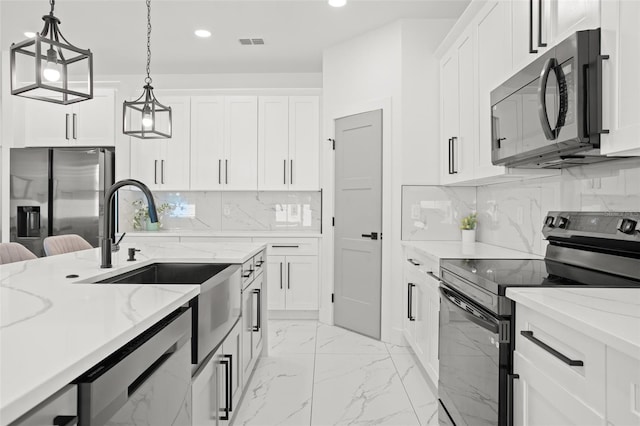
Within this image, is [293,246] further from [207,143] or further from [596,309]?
[596,309]

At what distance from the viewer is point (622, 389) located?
97 centimetres

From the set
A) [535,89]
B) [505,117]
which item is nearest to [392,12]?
[505,117]

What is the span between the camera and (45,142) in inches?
197

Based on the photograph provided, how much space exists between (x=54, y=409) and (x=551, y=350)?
1.24 m

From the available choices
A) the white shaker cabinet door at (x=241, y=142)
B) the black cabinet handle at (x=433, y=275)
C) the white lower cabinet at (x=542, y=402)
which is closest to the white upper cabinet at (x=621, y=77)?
the white lower cabinet at (x=542, y=402)

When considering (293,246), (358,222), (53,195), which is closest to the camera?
(358,222)

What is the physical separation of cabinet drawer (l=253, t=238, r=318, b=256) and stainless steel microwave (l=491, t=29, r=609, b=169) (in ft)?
9.10

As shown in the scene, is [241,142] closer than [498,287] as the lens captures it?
No

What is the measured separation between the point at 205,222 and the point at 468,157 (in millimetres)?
3557

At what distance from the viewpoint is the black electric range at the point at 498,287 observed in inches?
61.7

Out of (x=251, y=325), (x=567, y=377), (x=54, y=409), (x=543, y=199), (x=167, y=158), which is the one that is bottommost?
(x=251, y=325)

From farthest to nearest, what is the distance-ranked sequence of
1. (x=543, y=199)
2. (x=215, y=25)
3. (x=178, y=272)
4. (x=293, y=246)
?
(x=293, y=246) < (x=215, y=25) < (x=543, y=199) < (x=178, y=272)

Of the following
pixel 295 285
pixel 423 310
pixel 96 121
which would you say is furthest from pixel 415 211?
pixel 96 121

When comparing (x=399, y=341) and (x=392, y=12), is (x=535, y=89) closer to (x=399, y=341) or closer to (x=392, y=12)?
(x=392, y=12)
